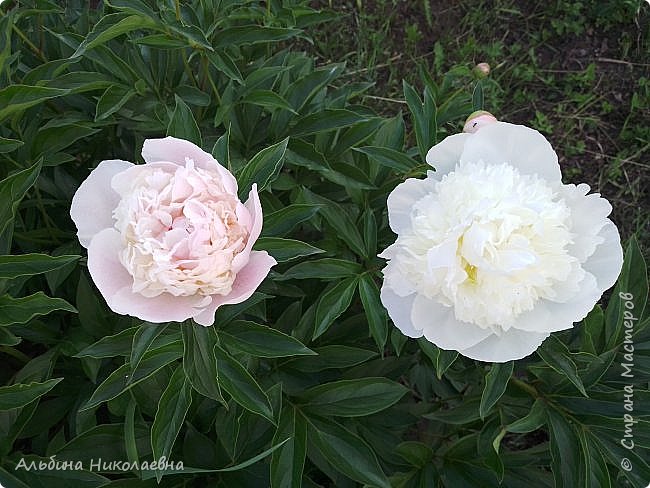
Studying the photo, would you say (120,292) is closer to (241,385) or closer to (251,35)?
(241,385)

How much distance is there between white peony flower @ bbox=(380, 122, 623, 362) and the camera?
31.6 inches

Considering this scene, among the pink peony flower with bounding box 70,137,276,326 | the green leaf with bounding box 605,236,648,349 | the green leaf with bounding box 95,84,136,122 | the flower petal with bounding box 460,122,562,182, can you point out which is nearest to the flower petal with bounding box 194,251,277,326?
the pink peony flower with bounding box 70,137,276,326

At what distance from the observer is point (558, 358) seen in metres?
0.94

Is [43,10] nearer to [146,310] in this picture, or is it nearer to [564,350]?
[146,310]

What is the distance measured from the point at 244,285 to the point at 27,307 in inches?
14.3

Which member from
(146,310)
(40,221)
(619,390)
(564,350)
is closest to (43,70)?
(40,221)

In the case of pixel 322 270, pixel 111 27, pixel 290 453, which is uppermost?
pixel 111 27

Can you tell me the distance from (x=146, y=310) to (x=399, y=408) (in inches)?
28.4

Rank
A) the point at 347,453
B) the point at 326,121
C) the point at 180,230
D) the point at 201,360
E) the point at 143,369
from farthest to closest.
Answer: the point at 326,121 < the point at 347,453 < the point at 143,369 < the point at 201,360 < the point at 180,230

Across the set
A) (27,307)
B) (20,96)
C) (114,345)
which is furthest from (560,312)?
(20,96)

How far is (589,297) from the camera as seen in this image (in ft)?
2.76

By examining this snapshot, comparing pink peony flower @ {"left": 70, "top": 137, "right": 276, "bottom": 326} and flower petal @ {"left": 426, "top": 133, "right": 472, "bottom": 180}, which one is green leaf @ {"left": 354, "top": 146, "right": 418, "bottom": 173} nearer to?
flower petal @ {"left": 426, "top": 133, "right": 472, "bottom": 180}

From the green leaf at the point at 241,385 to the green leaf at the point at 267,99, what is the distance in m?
0.49

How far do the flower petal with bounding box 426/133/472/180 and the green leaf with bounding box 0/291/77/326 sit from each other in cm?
55
